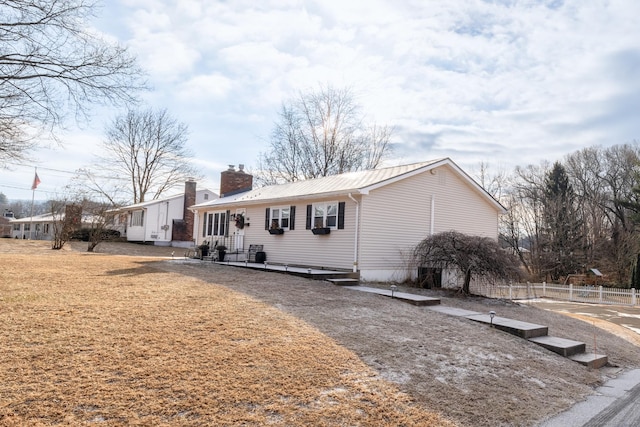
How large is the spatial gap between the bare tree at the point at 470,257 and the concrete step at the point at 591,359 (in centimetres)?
443

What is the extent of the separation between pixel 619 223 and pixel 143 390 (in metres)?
37.1

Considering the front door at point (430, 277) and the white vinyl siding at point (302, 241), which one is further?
the white vinyl siding at point (302, 241)

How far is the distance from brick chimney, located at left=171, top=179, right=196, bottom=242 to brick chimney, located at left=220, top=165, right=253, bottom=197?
882cm

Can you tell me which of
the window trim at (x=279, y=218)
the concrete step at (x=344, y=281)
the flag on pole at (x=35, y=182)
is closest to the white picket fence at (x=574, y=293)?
the concrete step at (x=344, y=281)

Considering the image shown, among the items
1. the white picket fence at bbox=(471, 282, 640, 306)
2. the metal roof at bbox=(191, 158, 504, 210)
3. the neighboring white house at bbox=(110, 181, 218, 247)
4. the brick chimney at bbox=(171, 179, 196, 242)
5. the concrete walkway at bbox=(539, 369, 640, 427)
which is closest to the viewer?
the concrete walkway at bbox=(539, 369, 640, 427)

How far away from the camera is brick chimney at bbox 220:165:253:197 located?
2222 centimetres

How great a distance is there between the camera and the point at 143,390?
3.43 metres

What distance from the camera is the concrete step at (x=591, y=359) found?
6.25 metres

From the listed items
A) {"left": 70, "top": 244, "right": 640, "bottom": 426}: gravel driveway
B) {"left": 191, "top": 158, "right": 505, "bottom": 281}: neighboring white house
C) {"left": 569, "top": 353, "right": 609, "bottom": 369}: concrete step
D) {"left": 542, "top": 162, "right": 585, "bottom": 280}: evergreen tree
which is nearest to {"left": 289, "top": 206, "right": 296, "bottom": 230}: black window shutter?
{"left": 191, "top": 158, "right": 505, "bottom": 281}: neighboring white house

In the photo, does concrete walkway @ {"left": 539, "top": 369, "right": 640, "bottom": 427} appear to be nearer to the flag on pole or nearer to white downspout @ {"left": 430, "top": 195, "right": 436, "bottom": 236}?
white downspout @ {"left": 430, "top": 195, "right": 436, "bottom": 236}

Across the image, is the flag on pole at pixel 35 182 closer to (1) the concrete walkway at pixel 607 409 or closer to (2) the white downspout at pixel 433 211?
(2) the white downspout at pixel 433 211

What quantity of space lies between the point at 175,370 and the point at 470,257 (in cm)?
954

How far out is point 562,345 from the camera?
21.9 feet

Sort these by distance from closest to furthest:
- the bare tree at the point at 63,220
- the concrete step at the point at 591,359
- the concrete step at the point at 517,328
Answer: the concrete step at the point at 591,359
the concrete step at the point at 517,328
the bare tree at the point at 63,220
